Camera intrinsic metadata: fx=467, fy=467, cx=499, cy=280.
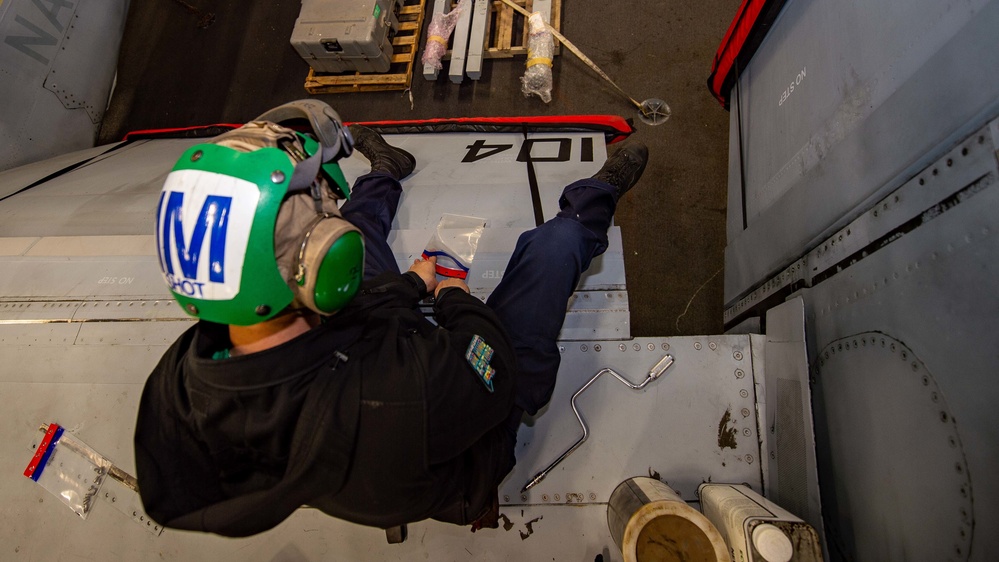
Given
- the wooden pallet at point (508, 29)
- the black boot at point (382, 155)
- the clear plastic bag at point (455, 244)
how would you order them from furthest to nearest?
1. the wooden pallet at point (508, 29)
2. the black boot at point (382, 155)
3. the clear plastic bag at point (455, 244)

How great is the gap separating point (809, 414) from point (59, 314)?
3.19 meters

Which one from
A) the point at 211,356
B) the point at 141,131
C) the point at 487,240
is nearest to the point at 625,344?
the point at 487,240

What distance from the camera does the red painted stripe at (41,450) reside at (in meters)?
1.94

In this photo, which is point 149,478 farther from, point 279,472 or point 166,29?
point 166,29

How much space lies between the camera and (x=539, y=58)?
3105 mm

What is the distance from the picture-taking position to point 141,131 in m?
3.71

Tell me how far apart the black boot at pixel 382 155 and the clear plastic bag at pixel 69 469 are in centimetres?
178

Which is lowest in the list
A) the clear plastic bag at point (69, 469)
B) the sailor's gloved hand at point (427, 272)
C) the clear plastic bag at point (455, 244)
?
the clear plastic bag at point (69, 469)

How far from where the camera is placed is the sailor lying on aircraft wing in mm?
984

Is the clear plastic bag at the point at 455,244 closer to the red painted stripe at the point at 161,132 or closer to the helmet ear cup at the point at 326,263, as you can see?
the helmet ear cup at the point at 326,263

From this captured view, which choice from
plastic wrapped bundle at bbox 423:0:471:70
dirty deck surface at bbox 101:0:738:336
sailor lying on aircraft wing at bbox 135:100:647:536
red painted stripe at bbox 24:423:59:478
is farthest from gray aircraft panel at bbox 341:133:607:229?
red painted stripe at bbox 24:423:59:478

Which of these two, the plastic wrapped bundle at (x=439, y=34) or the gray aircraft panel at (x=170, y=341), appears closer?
the gray aircraft panel at (x=170, y=341)

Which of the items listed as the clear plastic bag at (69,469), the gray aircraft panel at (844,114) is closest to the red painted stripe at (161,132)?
the clear plastic bag at (69,469)

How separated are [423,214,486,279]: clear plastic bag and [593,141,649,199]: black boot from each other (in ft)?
2.09
